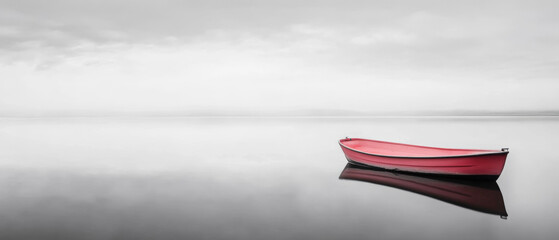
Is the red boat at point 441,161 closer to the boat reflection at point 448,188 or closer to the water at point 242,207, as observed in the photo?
the boat reflection at point 448,188

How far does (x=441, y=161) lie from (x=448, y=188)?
1.22 m

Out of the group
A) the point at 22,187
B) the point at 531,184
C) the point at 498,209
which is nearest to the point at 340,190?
the point at 498,209

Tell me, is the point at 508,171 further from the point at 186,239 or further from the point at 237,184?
the point at 186,239

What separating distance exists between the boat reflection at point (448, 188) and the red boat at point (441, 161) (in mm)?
375

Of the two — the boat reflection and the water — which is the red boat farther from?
the water

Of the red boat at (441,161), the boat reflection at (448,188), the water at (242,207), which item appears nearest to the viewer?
the water at (242,207)

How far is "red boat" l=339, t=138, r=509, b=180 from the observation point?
1334 cm

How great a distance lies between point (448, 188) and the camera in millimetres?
13531

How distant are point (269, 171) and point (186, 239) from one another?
35.6 ft

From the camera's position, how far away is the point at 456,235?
881 centimetres

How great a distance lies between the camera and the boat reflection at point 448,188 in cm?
1144

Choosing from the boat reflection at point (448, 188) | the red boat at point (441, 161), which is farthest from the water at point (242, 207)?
the red boat at point (441, 161)

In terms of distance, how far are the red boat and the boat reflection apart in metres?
0.38

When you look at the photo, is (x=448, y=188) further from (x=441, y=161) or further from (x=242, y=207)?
(x=242, y=207)
